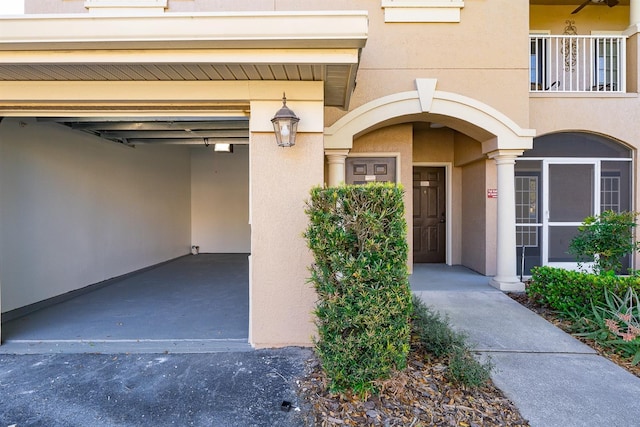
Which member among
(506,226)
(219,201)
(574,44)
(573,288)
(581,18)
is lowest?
(573,288)

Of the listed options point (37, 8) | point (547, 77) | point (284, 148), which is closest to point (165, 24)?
point (284, 148)

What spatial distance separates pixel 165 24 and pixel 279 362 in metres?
3.36

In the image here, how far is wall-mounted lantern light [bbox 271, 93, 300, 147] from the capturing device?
339 cm

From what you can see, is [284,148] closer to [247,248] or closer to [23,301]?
[23,301]

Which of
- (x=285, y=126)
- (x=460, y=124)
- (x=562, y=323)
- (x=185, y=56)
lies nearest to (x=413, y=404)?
(x=285, y=126)

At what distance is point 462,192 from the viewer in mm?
7691

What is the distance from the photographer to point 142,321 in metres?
4.57

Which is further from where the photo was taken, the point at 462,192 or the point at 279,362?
the point at 462,192

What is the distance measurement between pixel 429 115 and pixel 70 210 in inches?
255

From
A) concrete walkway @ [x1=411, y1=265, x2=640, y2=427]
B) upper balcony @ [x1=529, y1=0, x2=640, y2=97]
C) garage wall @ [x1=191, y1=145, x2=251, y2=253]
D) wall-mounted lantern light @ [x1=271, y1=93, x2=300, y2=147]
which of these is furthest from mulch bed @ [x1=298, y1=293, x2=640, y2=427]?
garage wall @ [x1=191, y1=145, x2=251, y2=253]

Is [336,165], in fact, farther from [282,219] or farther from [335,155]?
[282,219]

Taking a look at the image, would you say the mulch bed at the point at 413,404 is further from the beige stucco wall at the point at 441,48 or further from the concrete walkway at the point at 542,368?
the beige stucco wall at the point at 441,48

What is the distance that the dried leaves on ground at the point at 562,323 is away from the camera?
11.1 feet

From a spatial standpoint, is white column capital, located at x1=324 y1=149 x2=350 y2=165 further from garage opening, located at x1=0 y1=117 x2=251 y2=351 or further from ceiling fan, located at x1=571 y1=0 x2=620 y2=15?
ceiling fan, located at x1=571 y1=0 x2=620 y2=15
